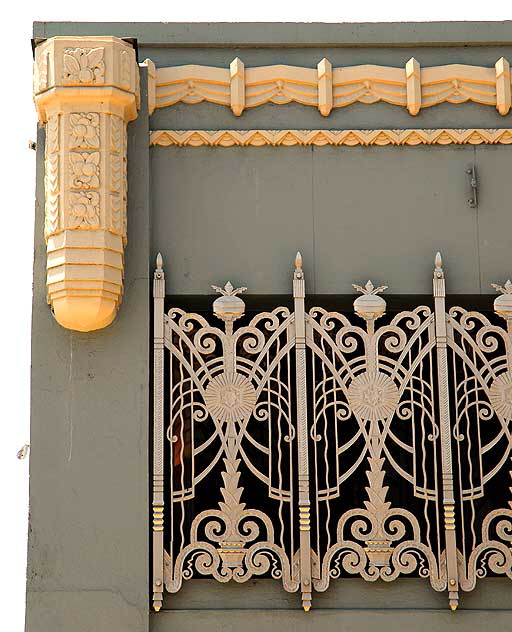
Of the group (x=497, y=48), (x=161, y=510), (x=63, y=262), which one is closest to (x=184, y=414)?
(x=161, y=510)

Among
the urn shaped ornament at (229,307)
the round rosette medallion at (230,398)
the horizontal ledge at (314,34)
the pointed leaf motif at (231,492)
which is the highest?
the horizontal ledge at (314,34)

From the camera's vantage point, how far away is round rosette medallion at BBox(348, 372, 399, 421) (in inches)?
462

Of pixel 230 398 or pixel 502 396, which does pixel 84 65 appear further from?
pixel 502 396

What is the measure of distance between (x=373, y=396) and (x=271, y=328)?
1.02m

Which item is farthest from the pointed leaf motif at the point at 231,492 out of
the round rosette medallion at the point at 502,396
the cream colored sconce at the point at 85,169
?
the round rosette medallion at the point at 502,396

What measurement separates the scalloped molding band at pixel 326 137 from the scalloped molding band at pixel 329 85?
208 millimetres

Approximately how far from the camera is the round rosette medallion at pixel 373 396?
38.5 ft

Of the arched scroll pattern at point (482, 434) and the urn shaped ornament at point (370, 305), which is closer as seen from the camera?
the arched scroll pattern at point (482, 434)

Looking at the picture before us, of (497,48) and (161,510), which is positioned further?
(497,48)

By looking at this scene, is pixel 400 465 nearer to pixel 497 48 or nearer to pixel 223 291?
pixel 223 291

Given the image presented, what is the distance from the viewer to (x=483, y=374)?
39.2 feet

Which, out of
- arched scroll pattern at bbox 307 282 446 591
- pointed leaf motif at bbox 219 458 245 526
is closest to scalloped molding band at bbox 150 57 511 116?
arched scroll pattern at bbox 307 282 446 591

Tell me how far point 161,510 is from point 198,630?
0.99 meters

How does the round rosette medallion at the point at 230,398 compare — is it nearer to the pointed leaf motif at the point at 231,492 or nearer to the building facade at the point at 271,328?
the building facade at the point at 271,328
